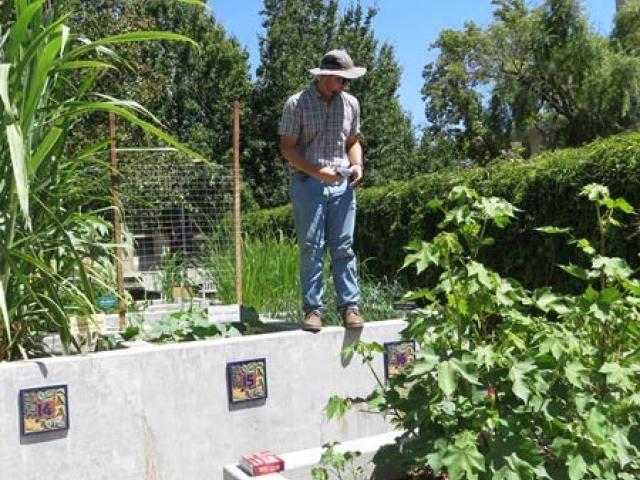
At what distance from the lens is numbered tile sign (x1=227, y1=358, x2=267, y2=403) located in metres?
3.17

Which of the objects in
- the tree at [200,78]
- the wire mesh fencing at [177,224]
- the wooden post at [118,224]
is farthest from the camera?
the tree at [200,78]

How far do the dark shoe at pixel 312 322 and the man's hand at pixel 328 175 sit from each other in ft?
2.12

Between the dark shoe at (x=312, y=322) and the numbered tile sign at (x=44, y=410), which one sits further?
the dark shoe at (x=312, y=322)

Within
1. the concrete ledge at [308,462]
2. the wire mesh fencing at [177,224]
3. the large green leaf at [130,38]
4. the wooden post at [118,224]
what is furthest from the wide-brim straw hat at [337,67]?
the wire mesh fencing at [177,224]

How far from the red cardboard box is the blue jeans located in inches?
53.4

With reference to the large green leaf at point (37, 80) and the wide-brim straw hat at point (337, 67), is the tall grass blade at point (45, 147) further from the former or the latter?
the wide-brim straw hat at point (337, 67)

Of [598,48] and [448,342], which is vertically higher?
[598,48]

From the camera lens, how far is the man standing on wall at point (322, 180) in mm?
3574

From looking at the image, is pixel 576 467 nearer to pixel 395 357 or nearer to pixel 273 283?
pixel 395 357

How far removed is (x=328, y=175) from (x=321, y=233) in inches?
11.5

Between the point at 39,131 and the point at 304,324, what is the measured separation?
1.48 m

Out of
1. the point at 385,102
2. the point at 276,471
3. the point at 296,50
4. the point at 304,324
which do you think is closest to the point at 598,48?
the point at 385,102

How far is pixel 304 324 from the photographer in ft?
11.6

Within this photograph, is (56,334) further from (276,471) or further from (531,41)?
(531,41)
